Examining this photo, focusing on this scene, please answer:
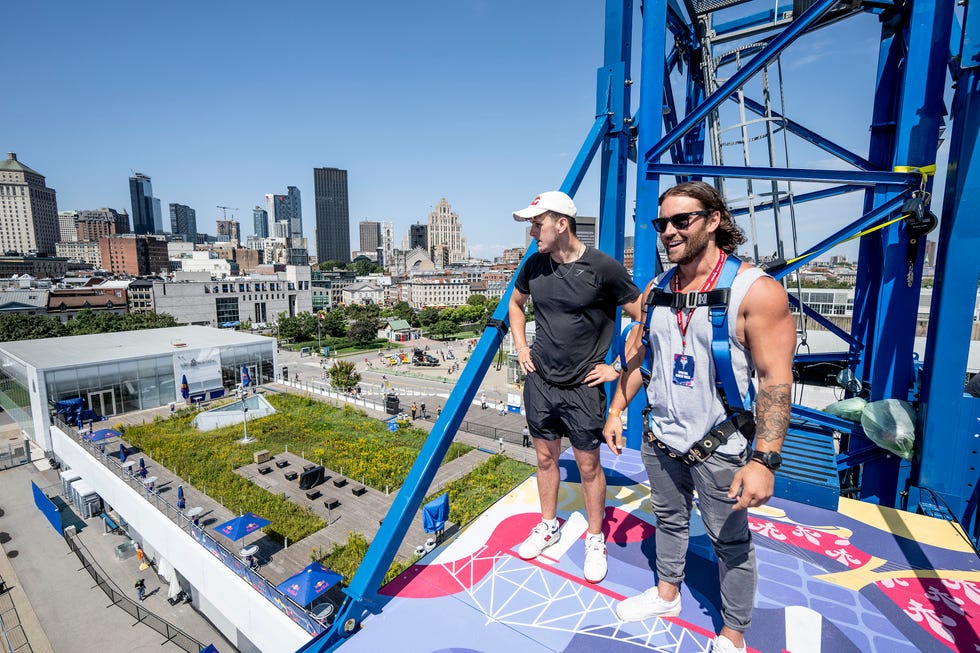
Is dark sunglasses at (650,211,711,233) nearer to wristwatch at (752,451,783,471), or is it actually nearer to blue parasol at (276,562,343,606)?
wristwatch at (752,451,783,471)

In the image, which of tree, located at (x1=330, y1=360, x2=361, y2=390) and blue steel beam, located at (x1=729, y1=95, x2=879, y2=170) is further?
tree, located at (x1=330, y1=360, x2=361, y2=390)

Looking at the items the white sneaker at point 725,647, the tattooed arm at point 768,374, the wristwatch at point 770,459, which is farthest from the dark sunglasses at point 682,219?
the white sneaker at point 725,647

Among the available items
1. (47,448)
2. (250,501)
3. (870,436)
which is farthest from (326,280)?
(870,436)

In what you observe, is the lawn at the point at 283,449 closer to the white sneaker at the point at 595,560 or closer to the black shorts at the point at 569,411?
the white sneaker at the point at 595,560

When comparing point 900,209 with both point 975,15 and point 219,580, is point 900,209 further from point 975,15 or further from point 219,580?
point 219,580

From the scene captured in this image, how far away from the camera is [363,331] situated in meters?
58.3

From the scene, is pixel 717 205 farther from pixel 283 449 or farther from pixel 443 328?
pixel 443 328

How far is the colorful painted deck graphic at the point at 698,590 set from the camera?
Answer: 8.61ft

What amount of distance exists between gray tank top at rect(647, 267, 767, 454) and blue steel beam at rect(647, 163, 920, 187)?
268 cm

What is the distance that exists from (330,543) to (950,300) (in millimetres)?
15061

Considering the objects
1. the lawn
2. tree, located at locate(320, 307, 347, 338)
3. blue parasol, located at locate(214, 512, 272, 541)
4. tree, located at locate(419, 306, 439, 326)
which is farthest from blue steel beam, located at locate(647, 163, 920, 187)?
tree, located at locate(419, 306, 439, 326)

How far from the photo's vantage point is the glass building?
73.9 ft

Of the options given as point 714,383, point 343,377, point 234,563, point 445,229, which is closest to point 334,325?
point 343,377

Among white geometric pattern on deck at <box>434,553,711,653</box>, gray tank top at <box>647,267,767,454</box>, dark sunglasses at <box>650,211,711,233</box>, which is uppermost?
dark sunglasses at <box>650,211,711,233</box>
